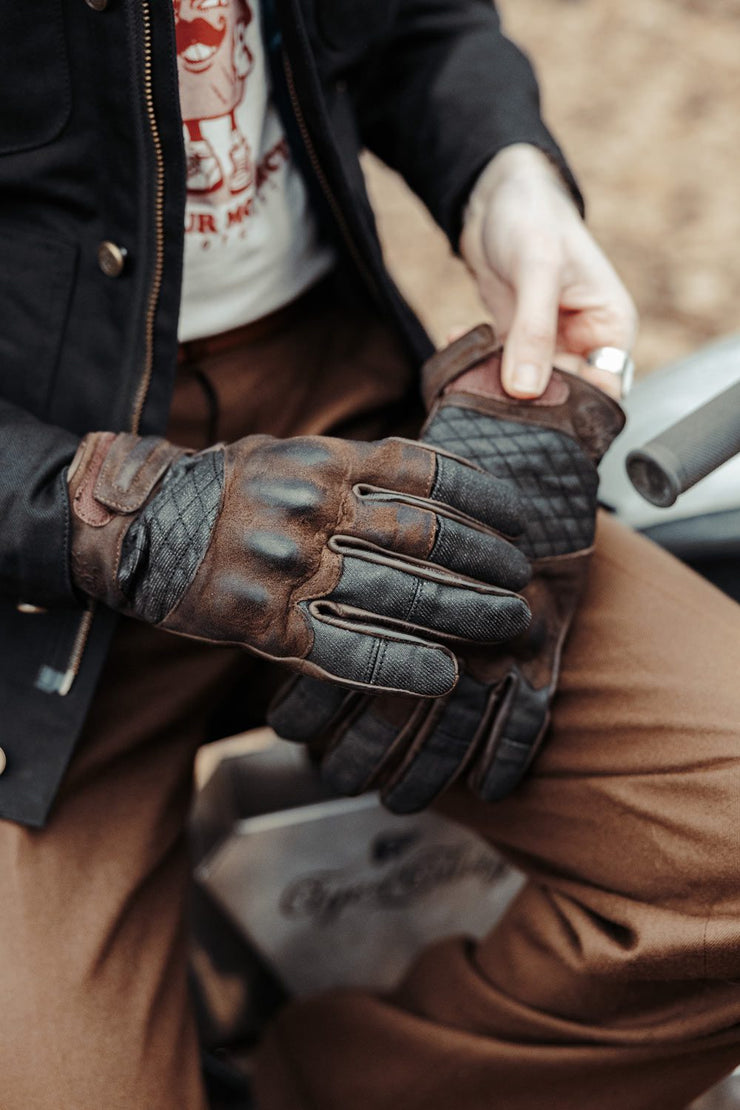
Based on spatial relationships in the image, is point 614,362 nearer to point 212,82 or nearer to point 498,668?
point 498,668

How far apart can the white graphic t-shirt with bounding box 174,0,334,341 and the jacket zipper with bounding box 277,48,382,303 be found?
0.13ft

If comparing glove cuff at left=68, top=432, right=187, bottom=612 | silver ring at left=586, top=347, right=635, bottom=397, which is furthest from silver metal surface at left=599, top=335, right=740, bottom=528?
glove cuff at left=68, top=432, right=187, bottom=612

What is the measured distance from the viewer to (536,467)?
92 cm

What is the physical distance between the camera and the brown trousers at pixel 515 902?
2.84 ft

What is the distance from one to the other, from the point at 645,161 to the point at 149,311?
2.55 m

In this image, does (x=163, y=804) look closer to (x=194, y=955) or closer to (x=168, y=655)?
(x=168, y=655)

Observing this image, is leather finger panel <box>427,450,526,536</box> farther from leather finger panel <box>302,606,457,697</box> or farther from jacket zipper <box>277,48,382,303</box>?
jacket zipper <box>277,48,382,303</box>

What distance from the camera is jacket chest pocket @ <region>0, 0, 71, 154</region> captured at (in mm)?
844

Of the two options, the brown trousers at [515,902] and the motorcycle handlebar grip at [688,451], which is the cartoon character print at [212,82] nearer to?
the brown trousers at [515,902]

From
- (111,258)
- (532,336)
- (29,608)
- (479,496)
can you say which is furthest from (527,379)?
(29,608)

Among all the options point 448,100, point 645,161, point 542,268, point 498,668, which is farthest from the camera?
point 645,161

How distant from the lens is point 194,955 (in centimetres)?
132

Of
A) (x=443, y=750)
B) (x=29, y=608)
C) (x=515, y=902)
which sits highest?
(x=29, y=608)

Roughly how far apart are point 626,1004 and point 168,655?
0.51 metres
